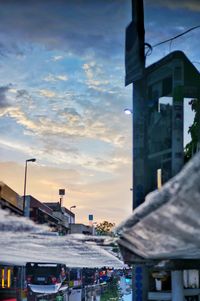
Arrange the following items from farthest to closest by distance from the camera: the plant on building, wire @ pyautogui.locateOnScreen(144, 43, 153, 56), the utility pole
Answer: the plant on building
wire @ pyautogui.locateOnScreen(144, 43, 153, 56)
the utility pole

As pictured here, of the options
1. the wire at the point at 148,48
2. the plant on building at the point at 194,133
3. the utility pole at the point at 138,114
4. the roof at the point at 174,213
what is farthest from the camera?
the plant on building at the point at 194,133

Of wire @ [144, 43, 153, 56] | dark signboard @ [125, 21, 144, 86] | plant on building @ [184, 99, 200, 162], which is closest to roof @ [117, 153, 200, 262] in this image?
dark signboard @ [125, 21, 144, 86]

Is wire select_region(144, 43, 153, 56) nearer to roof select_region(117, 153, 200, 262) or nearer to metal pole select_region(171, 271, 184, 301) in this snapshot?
metal pole select_region(171, 271, 184, 301)

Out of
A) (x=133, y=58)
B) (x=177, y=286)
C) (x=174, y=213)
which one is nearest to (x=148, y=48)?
(x=133, y=58)

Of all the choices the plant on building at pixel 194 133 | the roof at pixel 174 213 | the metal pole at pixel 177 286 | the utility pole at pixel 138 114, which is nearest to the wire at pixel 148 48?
the utility pole at pixel 138 114

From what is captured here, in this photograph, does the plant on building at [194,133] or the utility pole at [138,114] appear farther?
the plant on building at [194,133]

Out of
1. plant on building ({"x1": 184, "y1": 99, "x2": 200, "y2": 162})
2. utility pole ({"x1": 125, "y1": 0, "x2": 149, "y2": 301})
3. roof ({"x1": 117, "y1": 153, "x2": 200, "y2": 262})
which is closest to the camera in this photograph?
roof ({"x1": 117, "y1": 153, "x2": 200, "y2": 262})

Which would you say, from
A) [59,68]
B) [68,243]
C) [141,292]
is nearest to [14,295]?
[68,243]

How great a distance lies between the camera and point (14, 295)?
63.1 ft

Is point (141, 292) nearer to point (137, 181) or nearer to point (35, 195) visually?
point (137, 181)

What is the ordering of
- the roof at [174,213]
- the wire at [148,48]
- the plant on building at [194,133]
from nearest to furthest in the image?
the roof at [174,213] → the wire at [148,48] → the plant on building at [194,133]

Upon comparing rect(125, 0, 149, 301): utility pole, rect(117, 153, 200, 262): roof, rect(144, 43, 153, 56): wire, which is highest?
rect(144, 43, 153, 56): wire

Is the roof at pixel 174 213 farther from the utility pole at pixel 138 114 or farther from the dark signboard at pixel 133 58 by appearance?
the dark signboard at pixel 133 58

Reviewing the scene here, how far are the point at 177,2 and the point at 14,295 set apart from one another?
589 inches
